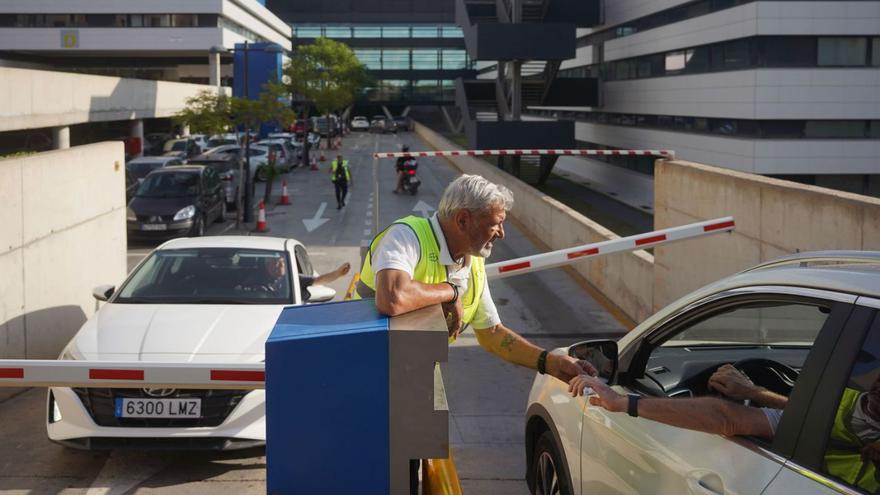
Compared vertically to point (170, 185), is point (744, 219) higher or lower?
higher

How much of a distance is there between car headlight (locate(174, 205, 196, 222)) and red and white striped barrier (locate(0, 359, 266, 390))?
1893 cm

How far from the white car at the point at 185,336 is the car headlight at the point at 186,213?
13.3 meters

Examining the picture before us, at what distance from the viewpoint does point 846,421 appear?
315 centimetres

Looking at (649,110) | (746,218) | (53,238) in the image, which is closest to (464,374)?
(746,218)

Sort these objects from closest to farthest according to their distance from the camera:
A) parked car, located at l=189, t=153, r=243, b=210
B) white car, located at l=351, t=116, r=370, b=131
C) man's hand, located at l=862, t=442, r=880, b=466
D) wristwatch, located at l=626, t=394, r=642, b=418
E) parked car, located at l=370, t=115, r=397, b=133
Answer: man's hand, located at l=862, t=442, r=880, b=466, wristwatch, located at l=626, t=394, r=642, b=418, parked car, located at l=189, t=153, r=243, b=210, parked car, located at l=370, t=115, r=397, b=133, white car, located at l=351, t=116, r=370, b=131

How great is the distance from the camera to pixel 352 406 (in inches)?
124

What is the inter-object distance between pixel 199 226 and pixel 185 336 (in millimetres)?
16515

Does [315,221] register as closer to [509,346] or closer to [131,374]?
[509,346]

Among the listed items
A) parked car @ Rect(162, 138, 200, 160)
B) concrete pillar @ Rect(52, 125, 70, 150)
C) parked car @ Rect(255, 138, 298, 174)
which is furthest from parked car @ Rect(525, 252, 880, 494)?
parked car @ Rect(162, 138, 200, 160)

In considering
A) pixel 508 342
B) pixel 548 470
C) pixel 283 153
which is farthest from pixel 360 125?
pixel 508 342

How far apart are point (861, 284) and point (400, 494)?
156cm

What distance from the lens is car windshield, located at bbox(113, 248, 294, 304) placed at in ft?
29.3

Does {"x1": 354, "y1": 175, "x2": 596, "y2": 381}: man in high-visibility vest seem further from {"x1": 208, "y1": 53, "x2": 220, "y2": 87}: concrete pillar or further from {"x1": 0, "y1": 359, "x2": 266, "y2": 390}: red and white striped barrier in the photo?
{"x1": 208, "y1": 53, "x2": 220, "y2": 87}: concrete pillar

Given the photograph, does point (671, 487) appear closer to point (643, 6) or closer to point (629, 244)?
point (629, 244)
